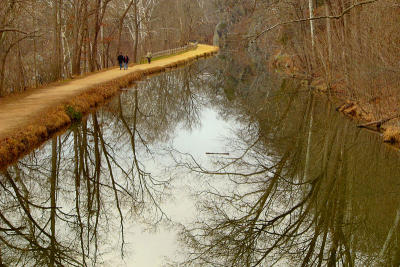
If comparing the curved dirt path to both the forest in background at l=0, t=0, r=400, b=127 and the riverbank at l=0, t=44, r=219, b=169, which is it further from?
the forest in background at l=0, t=0, r=400, b=127

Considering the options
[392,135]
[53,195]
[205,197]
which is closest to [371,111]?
[392,135]

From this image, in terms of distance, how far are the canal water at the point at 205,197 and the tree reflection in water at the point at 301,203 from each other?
28mm

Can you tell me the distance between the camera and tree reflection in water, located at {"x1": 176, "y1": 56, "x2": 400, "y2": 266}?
260 inches

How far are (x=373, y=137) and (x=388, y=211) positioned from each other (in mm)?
4858

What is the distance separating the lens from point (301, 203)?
8352 millimetres

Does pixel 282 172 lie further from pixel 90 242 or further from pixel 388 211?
pixel 90 242

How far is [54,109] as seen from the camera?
45.8 ft

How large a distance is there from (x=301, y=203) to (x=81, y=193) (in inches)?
185

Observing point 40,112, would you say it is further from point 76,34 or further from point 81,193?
point 76,34

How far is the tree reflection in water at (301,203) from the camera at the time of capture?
21.7 ft

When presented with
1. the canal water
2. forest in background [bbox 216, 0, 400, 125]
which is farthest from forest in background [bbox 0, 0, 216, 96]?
forest in background [bbox 216, 0, 400, 125]

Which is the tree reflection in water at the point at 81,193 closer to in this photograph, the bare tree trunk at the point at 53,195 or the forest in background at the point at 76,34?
the bare tree trunk at the point at 53,195

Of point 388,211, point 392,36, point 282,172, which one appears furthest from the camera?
point 392,36

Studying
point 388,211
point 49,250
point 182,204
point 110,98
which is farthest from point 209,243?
point 110,98
